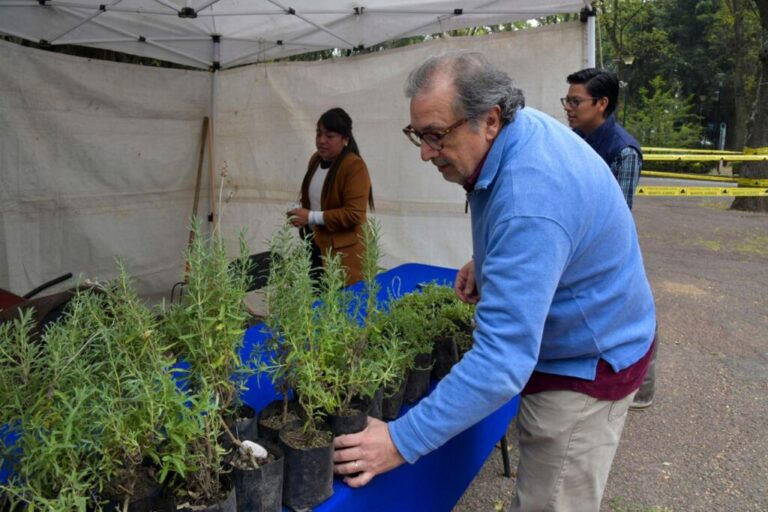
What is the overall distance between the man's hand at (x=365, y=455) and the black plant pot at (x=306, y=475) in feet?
0.19

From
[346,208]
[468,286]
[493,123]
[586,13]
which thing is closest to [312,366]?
[493,123]

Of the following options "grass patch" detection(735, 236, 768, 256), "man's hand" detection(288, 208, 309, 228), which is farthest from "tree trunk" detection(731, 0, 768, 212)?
"man's hand" detection(288, 208, 309, 228)

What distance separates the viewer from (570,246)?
1.24 metres

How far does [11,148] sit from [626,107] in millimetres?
36095

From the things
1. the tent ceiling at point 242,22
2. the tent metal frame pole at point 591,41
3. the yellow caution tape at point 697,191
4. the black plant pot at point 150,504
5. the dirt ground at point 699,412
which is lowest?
the dirt ground at point 699,412

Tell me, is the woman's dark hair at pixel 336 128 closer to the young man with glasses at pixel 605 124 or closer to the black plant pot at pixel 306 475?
the young man with glasses at pixel 605 124

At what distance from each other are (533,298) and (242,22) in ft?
14.7

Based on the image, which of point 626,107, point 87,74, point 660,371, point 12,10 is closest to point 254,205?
point 87,74

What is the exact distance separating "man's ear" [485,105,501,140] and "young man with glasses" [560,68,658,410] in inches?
75.2

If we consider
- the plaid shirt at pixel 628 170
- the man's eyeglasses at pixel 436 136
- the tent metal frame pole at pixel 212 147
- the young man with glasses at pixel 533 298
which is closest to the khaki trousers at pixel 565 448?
the young man with glasses at pixel 533 298

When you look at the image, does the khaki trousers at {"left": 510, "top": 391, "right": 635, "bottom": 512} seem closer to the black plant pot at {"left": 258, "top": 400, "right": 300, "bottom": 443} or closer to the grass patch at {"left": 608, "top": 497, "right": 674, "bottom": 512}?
the black plant pot at {"left": 258, "top": 400, "right": 300, "bottom": 443}

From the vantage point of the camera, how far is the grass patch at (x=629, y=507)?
2.87m

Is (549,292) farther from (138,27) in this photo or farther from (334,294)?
(138,27)

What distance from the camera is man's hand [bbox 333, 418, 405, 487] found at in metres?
1.33
